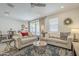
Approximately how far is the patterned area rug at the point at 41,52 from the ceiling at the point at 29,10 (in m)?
0.66

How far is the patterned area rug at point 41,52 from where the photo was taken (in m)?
2.17

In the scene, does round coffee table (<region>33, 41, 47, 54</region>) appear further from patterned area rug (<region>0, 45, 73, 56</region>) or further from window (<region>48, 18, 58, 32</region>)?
window (<region>48, 18, 58, 32</region>)

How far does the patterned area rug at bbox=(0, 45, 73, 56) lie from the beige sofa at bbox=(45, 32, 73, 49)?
0.28 feet

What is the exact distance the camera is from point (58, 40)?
2.25 meters

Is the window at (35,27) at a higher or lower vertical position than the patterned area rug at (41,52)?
higher

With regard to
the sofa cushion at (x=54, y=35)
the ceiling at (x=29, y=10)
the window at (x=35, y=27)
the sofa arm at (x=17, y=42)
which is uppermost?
the ceiling at (x=29, y=10)

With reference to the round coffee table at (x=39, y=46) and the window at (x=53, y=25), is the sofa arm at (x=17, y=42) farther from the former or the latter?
the window at (x=53, y=25)

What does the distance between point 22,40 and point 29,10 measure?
2.15ft

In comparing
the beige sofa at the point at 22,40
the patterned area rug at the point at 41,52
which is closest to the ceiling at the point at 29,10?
the beige sofa at the point at 22,40

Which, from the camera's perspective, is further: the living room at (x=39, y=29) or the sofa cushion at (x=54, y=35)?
the sofa cushion at (x=54, y=35)

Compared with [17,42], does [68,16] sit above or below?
above

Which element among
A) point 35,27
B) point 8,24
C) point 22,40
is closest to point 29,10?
point 35,27

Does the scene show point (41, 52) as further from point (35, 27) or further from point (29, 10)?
point (29, 10)

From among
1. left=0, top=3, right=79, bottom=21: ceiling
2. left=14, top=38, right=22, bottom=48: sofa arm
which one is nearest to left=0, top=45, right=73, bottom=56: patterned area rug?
left=14, top=38, right=22, bottom=48: sofa arm
